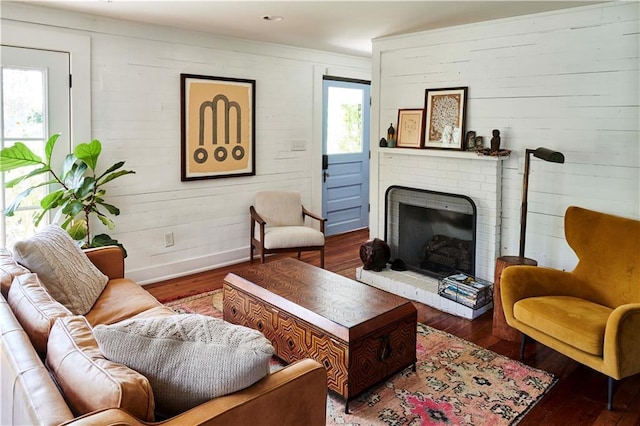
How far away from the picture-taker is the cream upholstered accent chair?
179 inches

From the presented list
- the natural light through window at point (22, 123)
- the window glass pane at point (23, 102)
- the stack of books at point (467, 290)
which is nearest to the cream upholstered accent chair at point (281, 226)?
the stack of books at point (467, 290)

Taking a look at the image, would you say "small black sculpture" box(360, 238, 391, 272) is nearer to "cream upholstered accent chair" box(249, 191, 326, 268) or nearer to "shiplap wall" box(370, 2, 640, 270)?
"cream upholstered accent chair" box(249, 191, 326, 268)

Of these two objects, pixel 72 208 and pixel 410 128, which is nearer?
pixel 72 208

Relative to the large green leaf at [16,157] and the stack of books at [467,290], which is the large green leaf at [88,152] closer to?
the large green leaf at [16,157]

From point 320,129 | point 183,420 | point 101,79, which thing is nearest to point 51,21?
point 101,79

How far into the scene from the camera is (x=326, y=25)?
4.11 meters

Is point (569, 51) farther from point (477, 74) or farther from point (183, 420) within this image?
point (183, 420)

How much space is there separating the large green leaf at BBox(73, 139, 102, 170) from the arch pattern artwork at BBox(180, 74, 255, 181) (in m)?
1.00

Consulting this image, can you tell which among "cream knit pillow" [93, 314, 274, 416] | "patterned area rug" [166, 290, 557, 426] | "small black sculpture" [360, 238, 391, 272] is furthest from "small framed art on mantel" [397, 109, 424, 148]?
"cream knit pillow" [93, 314, 274, 416]

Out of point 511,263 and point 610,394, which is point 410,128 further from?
point 610,394

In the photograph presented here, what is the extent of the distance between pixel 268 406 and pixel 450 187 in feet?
10.1

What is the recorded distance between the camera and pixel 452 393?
2.66m

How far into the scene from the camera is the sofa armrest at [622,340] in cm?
239

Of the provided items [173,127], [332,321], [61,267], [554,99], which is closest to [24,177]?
[61,267]
